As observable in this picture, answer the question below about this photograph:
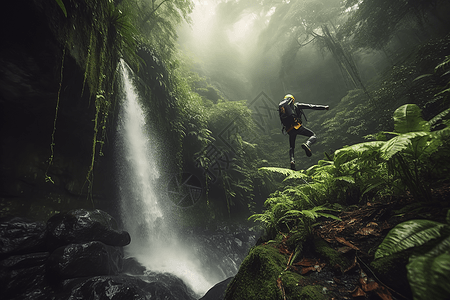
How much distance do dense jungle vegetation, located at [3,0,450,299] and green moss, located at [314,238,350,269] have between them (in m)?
0.15

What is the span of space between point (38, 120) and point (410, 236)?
8.47 m

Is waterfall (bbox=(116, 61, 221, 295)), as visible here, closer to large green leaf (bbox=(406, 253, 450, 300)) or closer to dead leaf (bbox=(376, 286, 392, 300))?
dead leaf (bbox=(376, 286, 392, 300))

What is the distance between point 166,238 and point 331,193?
815cm

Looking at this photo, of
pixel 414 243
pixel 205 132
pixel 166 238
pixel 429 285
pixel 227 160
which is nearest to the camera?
pixel 429 285

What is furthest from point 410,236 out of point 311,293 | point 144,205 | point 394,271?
point 144,205

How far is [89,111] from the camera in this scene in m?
5.25

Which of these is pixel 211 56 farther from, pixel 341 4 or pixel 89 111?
pixel 89 111

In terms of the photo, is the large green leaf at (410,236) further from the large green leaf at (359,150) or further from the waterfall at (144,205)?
the waterfall at (144,205)

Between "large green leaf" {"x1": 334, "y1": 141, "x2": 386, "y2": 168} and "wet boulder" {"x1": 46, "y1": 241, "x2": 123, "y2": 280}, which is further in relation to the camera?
"wet boulder" {"x1": 46, "y1": 241, "x2": 123, "y2": 280}

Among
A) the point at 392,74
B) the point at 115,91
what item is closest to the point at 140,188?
the point at 115,91

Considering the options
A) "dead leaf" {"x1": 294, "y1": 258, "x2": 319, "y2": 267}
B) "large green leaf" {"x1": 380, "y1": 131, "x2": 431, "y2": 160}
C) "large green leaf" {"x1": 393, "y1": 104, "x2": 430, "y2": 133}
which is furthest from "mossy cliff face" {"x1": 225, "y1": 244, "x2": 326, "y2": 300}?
"large green leaf" {"x1": 393, "y1": 104, "x2": 430, "y2": 133}

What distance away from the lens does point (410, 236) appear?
81 cm

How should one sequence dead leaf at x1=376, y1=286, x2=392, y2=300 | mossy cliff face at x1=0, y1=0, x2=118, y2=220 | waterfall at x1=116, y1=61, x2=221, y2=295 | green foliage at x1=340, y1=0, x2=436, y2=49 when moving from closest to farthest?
dead leaf at x1=376, y1=286, x2=392, y2=300 → mossy cliff face at x1=0, y1=0, x2=118, y2=220 → waterfall at x1=116, y1=61, x2=221, y2=295 → green foliage at x1=340, y1=0, x2=436, y2=49

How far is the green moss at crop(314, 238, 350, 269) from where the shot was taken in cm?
127
